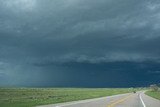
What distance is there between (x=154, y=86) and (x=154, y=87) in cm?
347

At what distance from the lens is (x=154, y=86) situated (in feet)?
598

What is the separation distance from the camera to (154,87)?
17900 cm
